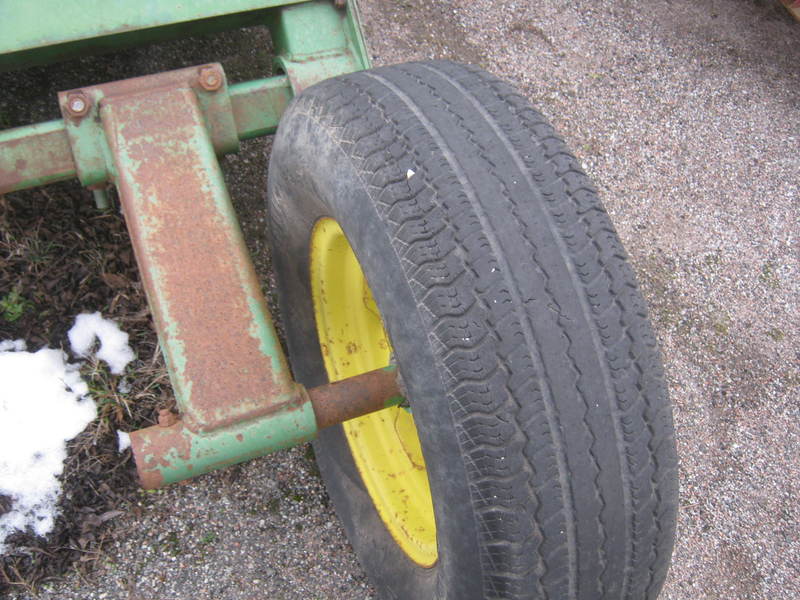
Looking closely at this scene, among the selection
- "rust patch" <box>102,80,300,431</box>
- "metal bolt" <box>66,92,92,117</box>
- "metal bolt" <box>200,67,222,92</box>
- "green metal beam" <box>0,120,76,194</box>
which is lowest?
"rust patch" <box>102,80,300,431</box>

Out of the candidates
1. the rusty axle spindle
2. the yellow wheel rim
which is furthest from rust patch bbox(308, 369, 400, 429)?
the yellow wheel rim

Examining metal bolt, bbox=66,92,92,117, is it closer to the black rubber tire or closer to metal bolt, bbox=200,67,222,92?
metal bolt, bbox=200,67,222,92

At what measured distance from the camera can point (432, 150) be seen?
125cm

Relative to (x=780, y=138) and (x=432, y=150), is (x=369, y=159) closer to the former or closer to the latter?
(x=432, y=150)

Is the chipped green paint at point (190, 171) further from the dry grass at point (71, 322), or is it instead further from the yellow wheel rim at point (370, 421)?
the dry grass at point (71, 322)

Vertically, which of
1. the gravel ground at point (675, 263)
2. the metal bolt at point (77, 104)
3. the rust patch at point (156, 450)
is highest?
the metal bolt at point (77, 104)

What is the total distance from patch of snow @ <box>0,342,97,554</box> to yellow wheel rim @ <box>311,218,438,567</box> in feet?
2.39

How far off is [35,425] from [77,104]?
0.91 metres

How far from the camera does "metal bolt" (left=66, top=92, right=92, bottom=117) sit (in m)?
1.65

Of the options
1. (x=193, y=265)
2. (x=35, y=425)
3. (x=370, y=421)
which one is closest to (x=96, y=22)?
(x=193, y=265)

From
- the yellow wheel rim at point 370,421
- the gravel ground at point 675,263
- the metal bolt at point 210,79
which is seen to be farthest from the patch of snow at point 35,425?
the metal bolt at point 210,79

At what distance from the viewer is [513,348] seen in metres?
1.13

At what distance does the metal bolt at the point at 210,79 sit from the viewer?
5.67ft

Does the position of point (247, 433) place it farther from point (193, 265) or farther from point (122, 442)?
point (122, 442)
